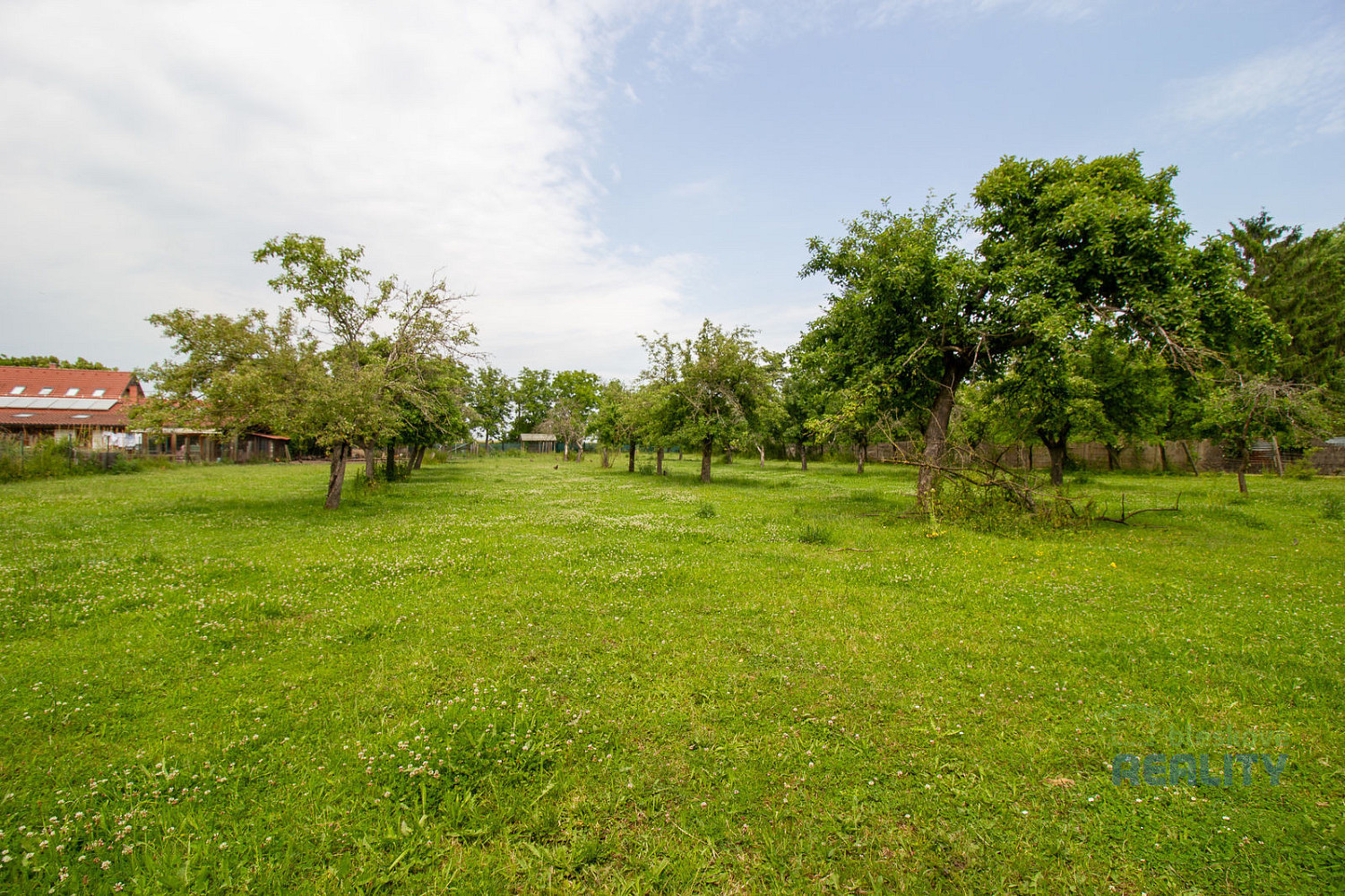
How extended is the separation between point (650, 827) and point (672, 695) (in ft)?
5.90

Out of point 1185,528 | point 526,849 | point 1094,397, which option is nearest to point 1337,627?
Result: point 1185,528

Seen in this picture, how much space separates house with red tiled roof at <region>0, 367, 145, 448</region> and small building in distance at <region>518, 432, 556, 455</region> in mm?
55444

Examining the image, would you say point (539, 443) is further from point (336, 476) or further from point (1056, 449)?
point (1056, 449)

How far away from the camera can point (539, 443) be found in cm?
10794

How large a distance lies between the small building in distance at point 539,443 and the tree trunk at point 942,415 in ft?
278

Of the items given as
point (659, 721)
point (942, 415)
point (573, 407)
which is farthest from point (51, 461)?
point (573, 407)

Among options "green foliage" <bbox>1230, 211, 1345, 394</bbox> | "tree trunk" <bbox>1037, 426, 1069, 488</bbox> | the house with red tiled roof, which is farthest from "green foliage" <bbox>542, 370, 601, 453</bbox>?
"green foliage" <bbox>1230, 211, 1345, 394</bbox>

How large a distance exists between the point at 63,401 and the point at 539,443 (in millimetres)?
65351

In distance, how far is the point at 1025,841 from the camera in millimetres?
3713

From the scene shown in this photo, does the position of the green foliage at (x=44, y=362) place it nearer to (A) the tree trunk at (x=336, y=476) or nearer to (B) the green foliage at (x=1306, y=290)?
(A) the tree trunk at (x=336, y=476)

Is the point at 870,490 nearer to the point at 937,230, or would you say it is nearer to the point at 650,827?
the point at 937,230

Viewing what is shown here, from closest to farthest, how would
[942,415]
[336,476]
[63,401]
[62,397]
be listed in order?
[942,415]
[336,476]
[63,401]
[62,397]

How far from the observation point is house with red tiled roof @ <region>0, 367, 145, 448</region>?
47.1 metres

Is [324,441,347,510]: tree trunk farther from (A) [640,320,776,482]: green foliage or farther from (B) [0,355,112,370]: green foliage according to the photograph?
(B) [0,355,112,370]: green foliage
